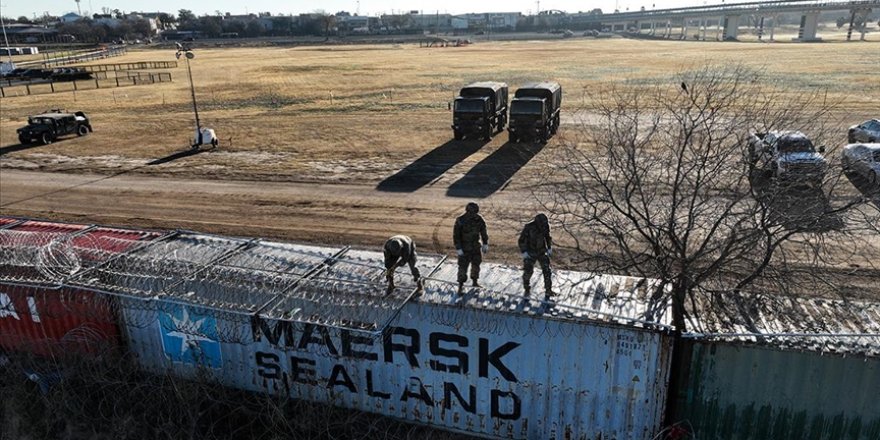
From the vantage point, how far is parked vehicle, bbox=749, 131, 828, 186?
10.0 meters

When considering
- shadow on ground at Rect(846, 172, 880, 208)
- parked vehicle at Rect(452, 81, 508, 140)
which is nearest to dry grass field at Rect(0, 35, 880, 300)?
parked vehicle at Rect(452, 81, 508, 140)

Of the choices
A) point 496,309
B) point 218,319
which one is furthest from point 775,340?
point 218,319

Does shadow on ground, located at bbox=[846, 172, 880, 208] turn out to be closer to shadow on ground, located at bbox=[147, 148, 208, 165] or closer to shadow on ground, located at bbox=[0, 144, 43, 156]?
shadow on ground, located at bbox=[147, 148, 208, 165]

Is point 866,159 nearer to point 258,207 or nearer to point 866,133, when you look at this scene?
point 866,133

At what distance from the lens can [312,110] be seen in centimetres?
4000

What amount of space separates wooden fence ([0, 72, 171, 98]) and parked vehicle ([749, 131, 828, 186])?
57664 mm

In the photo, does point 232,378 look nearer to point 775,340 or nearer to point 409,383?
point 409,383

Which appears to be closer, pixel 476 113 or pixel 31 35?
pixel 476 113

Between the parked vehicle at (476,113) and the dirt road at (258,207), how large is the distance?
26.8 ft

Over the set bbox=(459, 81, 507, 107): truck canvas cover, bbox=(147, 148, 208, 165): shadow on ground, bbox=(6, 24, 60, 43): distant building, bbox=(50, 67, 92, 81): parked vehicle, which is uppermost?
bbox=(6, 24, 60, 43): distant building

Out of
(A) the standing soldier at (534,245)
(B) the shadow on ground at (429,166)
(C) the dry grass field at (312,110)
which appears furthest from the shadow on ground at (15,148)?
(A) the standing soldier at (534,245)

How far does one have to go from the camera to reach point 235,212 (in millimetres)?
20125

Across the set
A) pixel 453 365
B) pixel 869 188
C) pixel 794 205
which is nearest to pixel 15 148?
pixel 453 365

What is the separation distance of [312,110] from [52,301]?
102 ft
